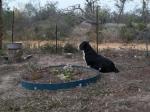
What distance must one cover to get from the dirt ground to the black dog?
0.98 feet

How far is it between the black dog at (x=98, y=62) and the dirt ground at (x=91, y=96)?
0.30 metres

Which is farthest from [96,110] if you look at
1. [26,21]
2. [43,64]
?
[26,21]

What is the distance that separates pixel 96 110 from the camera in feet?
25.2

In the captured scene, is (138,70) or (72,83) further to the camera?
(138,70)

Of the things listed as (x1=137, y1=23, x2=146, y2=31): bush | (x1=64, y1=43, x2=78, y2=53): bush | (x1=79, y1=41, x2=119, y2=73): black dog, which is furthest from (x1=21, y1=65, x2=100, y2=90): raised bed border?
(x1=137, y1=23, x2=146, y2=31): bush

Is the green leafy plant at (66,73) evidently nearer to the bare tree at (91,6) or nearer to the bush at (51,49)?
the bush at (51,49)

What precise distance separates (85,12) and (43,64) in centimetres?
1577

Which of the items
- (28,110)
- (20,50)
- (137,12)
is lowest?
(28,110)

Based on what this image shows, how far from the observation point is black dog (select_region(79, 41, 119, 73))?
11.3 meters

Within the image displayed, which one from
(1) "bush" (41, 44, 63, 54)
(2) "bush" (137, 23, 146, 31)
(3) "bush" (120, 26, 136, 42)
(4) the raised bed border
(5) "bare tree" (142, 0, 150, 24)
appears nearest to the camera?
(4) the raised bed border

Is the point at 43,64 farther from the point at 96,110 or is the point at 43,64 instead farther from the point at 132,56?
the point at 96,110

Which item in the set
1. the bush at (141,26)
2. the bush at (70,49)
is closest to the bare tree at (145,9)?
the bush at (141,26)

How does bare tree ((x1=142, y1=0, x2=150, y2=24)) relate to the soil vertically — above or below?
above

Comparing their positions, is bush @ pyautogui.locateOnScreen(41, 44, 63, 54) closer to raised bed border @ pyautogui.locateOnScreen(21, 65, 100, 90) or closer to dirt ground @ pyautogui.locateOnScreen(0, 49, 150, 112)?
dirt ground @ pyautogui.locateOnScreen(0, 49, 150, 112)
